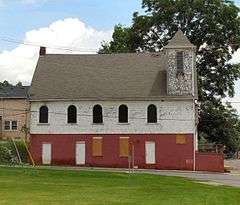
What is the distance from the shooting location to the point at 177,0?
74.6m

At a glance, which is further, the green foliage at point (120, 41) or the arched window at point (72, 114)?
the green foliage at point (120, 41)

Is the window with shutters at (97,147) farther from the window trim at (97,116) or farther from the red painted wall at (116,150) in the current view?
the window trim at (97,116)

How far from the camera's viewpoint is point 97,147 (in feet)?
204

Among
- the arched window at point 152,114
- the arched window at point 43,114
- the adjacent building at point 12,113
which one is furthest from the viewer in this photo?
the adjacent building at point 12,113

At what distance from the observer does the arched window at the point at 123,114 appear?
62750mm

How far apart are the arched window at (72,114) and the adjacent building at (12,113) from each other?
75.3 feet

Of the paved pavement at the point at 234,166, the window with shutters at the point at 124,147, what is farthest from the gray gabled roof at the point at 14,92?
the paved pavement at the point at 234,166

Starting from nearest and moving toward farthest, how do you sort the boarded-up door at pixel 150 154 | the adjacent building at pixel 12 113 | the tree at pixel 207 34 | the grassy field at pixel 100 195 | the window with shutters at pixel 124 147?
the grassy field at pixel 100 195 < the boarded-up door at pixel 150 154 < the window with shutters at pixel 124 147 < the tree at pixel 207 34 < the adjacent building at pixel 12 113

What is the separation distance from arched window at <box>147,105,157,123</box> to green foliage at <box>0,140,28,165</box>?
13.3 meters

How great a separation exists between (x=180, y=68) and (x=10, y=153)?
63.2ft

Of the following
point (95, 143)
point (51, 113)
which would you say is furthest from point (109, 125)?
point (51, 113)

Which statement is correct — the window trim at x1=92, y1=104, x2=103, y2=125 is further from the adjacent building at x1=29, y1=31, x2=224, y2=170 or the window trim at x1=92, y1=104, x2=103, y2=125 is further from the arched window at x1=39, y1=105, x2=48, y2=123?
the arched window at x1=39, y1=105, x2=48, y2=123

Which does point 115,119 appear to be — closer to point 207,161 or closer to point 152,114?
point 152,114

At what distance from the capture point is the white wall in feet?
202
